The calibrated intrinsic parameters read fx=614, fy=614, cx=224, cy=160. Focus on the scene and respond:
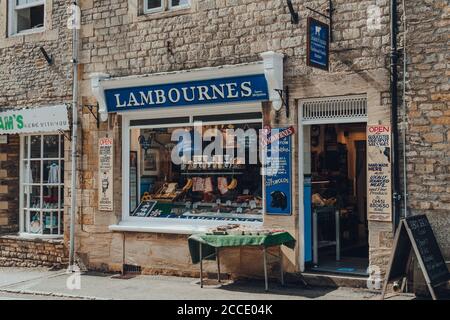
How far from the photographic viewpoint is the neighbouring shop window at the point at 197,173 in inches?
421

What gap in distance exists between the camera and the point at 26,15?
44.1 ft

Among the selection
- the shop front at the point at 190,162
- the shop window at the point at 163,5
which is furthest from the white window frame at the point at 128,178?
the shop window at the point at 163,5

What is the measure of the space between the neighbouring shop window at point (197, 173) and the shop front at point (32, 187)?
1.89 metres

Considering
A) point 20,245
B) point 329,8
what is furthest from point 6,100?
point 329,8

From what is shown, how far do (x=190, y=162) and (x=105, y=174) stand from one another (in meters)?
1.68

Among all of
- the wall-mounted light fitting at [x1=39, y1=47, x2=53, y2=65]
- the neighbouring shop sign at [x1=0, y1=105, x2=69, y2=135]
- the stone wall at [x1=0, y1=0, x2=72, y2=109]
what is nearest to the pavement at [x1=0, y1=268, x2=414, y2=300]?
the neighbouring shop sign at [x1=0, y1=105, x2=69, y2=135]

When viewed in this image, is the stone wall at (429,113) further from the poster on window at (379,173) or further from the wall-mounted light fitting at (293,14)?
the wall-mounted light fitting at (293,14)

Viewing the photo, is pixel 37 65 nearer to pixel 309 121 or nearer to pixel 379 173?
pixel 309 121

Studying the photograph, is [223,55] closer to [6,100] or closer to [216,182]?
[216,182]

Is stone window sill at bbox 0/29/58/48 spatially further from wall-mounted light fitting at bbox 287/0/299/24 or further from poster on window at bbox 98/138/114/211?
wall-mounted light fitting at bbox 287/0/299/24

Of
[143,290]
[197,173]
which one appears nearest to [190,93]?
[197,173]

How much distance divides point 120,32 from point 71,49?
1.26 m

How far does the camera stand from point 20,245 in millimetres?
12922

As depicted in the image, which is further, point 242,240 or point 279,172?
point 279,172
